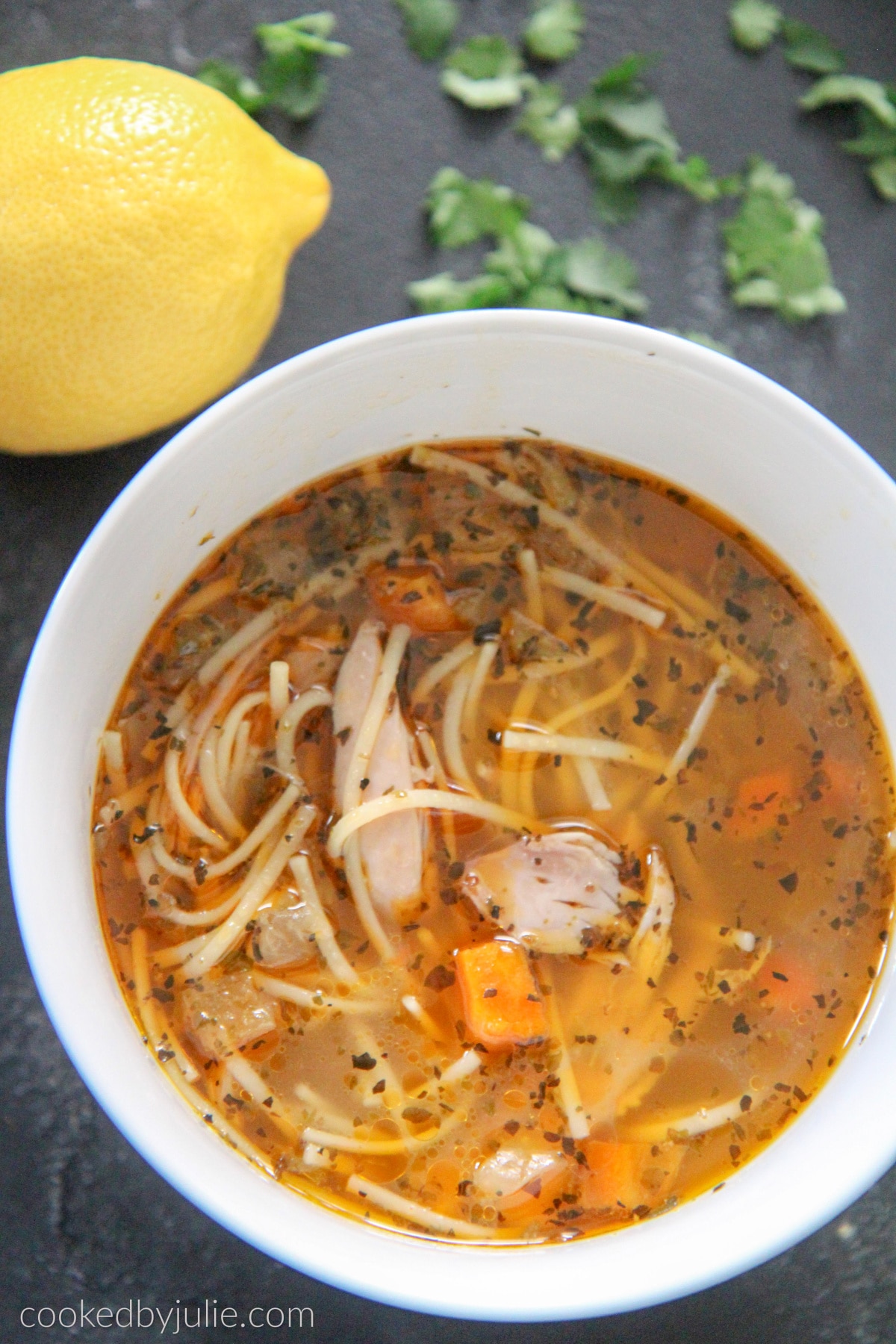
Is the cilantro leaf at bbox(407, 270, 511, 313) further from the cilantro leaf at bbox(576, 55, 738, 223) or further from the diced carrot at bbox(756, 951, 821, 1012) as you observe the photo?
the diced carrot at bbox(756, 951, 821, 1012)

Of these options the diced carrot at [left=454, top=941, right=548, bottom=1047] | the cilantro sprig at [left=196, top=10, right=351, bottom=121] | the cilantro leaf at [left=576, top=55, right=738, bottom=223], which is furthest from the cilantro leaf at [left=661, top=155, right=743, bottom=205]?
the diced carrot at [left=454, top=941, right=548, bottom=1047]

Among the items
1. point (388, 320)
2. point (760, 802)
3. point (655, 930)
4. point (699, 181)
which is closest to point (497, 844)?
point (655, 930)

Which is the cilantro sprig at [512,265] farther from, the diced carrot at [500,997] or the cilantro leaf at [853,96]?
the diced carrot at [500,997]

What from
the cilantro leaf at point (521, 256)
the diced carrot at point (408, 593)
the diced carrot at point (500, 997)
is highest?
the cilantro leaf at point (521, 256)

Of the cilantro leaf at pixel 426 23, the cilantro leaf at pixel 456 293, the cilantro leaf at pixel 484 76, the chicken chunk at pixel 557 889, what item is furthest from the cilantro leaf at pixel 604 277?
the chicken chunk at pixel 557 889

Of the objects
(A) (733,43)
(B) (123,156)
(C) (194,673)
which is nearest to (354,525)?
(C) (194,673)

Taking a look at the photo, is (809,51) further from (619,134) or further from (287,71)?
(287,71)
